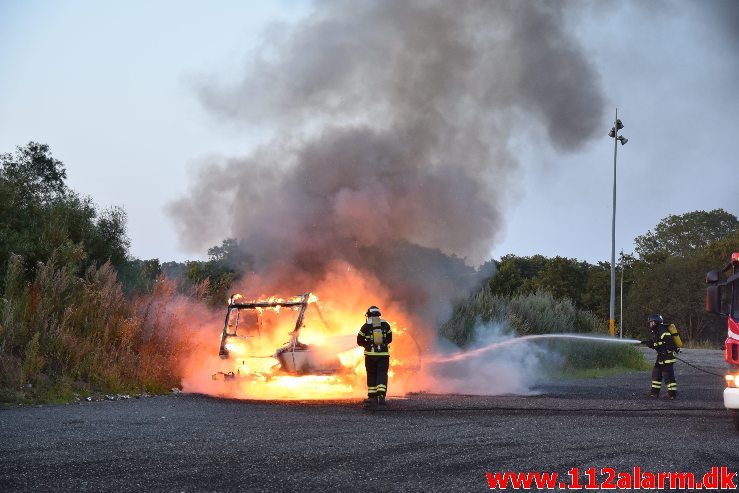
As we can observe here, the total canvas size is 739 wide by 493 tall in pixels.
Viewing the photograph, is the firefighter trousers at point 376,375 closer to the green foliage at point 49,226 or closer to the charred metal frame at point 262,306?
the charred metal frame at point 262,306

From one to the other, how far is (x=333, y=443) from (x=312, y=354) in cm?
517

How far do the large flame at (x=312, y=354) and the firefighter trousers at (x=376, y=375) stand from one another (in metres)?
1.13

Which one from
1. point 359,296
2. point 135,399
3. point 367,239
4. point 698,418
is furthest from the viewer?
point 367,239

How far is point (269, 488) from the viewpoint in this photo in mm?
6320

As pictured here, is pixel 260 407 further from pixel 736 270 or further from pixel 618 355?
pixel 618 355

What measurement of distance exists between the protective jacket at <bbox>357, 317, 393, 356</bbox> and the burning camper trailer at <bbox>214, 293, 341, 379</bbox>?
44.7 inches

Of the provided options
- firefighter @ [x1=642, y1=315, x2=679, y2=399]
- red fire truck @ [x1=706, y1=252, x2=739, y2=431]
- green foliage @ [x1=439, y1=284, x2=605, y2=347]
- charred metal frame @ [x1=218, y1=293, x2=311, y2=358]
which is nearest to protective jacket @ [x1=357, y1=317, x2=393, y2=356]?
charred metal frame @ [x1=218, y1=293, x2=311, y2=358]

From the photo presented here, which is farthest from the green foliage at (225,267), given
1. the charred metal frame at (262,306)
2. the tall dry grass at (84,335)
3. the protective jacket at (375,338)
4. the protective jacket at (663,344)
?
the protective jacket at (663,344)

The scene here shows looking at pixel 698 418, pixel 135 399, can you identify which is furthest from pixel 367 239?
pixel 698 418

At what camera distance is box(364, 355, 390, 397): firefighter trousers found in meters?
12.7

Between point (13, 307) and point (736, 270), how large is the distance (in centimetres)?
1166

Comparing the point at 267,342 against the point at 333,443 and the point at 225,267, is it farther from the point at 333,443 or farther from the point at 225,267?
the point at 333,443

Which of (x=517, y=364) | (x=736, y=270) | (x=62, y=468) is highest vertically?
→ (x=736, y=270)

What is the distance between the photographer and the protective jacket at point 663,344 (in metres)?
15.2
